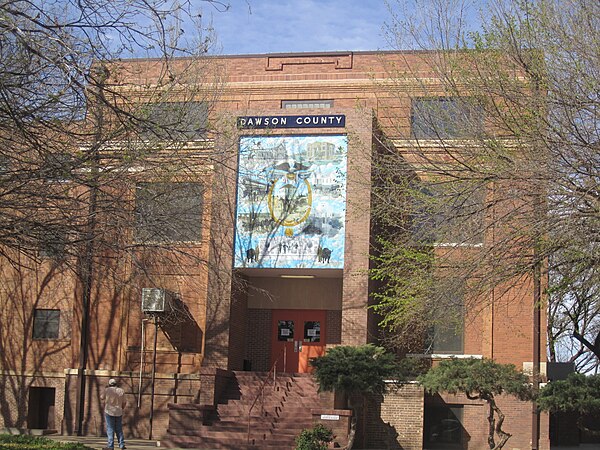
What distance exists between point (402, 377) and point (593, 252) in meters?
12.1

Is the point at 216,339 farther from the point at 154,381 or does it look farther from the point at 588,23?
the point at 588,23

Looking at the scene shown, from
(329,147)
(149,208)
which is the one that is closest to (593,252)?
(149,208)

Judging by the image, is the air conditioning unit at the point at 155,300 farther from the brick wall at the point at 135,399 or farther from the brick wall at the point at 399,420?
the brick wall at the point at 399,420


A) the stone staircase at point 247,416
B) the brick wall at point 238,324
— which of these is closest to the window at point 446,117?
the stone staircase at point 247,416

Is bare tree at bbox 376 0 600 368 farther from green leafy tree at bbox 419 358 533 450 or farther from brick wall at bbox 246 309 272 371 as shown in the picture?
brick wall at bbox 246 309 272 371

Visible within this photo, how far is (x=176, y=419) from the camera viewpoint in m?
27.1

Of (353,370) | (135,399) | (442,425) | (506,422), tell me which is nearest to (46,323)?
(135,399)

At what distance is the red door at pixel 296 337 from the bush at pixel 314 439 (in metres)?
9.32

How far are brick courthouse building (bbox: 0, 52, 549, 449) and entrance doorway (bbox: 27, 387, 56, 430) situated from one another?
0.16 feet

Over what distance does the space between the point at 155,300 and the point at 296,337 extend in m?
5.65

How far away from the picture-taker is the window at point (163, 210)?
65.0 feet

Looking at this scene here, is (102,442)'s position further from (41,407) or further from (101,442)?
(41,407)

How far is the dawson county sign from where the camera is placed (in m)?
29.9

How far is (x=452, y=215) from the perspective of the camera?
17.9 meters
